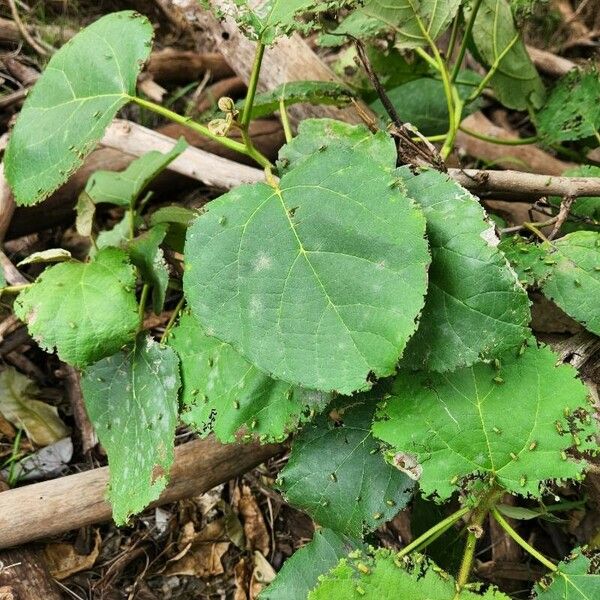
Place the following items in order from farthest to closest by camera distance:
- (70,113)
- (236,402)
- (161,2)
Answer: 1. (161,2)
2. (70,113)
3. (236,402)

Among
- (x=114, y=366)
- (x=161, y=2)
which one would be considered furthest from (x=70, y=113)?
(x=161, y=2)

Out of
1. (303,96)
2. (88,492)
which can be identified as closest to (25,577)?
(88,492)

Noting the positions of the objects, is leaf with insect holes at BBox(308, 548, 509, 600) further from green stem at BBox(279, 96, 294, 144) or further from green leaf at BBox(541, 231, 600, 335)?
green stem at BBox(279, 96, 294, 144)

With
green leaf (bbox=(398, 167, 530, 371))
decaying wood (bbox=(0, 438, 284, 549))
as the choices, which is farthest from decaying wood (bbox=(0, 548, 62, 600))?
green leaf (bbox=(398, 167, 530, 371))

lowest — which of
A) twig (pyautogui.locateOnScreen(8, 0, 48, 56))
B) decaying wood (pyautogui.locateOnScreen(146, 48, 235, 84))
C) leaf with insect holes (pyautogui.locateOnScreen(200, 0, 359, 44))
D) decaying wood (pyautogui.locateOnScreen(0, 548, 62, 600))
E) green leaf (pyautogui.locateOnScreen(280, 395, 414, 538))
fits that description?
decaying wood (pyautogui.locateOnScreen(0, 548, 62, 600))

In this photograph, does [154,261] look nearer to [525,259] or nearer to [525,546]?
[525,259]

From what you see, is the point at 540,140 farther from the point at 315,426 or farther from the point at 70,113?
the point at 70,113

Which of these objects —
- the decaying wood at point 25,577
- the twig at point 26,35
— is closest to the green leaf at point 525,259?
the decaying wood at point 25,577
